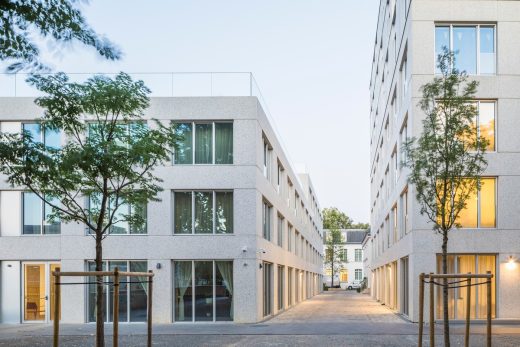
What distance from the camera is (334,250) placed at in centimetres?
8775

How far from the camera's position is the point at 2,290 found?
77.4ft

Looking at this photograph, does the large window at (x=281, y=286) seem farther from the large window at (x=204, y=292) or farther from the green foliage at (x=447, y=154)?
the green foliage at (x=447, y=154)

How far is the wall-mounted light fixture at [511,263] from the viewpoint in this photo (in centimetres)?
2206

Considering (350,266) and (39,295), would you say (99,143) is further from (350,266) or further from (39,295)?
(350,266)

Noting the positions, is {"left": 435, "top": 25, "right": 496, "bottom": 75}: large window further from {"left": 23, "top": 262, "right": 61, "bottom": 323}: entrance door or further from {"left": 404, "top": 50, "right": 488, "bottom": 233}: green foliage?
{"left": 23, "top": 262, "right": 61, "bottom": 323}: entrance door

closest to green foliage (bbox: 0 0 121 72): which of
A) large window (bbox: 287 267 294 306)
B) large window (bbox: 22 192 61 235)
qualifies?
large window (bbox: 22 192 61 235)

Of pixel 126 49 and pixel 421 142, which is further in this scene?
pixel 421 142

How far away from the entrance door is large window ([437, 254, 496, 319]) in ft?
45.9

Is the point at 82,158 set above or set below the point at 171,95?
below

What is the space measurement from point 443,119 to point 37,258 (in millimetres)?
15398

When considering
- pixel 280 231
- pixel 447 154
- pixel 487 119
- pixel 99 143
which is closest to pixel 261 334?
pixel 99 143

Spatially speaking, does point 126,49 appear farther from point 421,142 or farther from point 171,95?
point 171,95

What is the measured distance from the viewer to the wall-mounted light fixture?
22062 millimetres

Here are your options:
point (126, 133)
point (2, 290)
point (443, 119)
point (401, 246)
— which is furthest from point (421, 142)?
point (2, 290)
